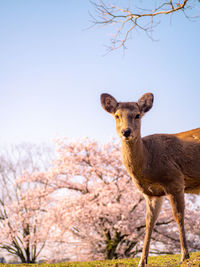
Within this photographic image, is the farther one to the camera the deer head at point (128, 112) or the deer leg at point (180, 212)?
the deer leg at point (180, 212)

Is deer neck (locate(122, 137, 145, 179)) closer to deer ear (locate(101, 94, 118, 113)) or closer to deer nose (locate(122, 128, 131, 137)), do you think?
deer nose (locate(122, 128, 131, 137))

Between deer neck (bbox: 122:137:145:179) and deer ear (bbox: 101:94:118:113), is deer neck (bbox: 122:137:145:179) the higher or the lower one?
the lower one

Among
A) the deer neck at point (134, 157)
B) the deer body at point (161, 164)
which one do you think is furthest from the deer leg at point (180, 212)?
the deer neck at point (134, 157)

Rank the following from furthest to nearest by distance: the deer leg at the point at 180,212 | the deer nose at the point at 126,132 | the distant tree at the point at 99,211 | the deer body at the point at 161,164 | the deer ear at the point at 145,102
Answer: the distant tree at the point at 99,211, the deer ear at the point at 145,102, the deer body at the point at 161,164, the deer leg at the point at 180,212, the deer nose at the point at 126,132

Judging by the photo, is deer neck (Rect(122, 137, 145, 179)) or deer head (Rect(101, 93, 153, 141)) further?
deer neck (Rect(122, 137, 145, 179))

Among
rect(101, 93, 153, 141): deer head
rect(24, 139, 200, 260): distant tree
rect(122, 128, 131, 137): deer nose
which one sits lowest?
rect(24, 139, 200, 260): distant tree

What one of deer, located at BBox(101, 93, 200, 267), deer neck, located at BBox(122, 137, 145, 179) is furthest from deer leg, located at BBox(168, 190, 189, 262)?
deer neck, located at BBox(122, 137, 145, 179)

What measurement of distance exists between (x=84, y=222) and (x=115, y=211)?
180 cm

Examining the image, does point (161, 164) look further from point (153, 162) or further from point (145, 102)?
point (145, 102)

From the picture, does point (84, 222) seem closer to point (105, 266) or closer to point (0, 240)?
point (0, 240)

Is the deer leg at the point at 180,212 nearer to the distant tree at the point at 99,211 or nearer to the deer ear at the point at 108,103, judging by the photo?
the deer ear at the point at 108,103

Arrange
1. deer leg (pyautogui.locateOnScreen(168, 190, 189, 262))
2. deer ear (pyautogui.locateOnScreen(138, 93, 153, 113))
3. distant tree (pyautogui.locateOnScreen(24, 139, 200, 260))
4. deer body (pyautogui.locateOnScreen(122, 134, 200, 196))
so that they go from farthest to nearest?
distant tree (pyautogui.locateOnScreen(24, 139, 200, 260)) → deer ear (pyautogui.locateOnScreen(138, 93, 153, 113)) → deer body (pyautogui.locateOnScreen(122, 134, 200, 196)) → deer leg (pyautogui.locateOnScreen(168, 190, 189, 262))

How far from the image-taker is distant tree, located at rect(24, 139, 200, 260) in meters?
13.0

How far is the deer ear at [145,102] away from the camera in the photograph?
431cm
